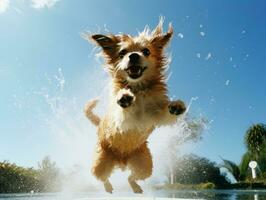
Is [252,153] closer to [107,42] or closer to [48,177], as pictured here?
[48,177]

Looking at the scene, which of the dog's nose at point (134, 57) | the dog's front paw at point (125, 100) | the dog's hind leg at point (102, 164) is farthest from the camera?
the dog's hind leg at point (102, 164)

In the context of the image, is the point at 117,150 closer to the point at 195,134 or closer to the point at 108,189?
the point at 108,189

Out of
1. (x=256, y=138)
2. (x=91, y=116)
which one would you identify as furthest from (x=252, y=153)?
(x=91, y=116)

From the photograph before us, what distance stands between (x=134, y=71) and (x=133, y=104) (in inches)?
22.9

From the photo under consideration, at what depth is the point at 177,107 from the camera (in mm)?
6465

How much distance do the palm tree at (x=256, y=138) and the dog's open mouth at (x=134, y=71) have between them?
35.3 meters

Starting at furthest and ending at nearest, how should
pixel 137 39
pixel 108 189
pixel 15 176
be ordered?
pixel 15 176 → pixel 108 189 → pixel 137 39

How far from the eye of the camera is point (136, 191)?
26.7 feet

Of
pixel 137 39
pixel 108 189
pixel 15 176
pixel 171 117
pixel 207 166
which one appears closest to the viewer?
pixel 171 117

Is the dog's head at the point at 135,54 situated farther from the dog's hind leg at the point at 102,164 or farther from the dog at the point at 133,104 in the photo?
the dog's hind leg at the point at 102,164

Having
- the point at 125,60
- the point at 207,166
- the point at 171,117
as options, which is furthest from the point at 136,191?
the point at 207,166

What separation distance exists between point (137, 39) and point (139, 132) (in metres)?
1.72

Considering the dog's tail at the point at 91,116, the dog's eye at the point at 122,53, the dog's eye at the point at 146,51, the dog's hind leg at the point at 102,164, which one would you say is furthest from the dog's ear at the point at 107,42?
the dog's hind leg at the point at 102,164

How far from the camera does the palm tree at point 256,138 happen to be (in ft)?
130
